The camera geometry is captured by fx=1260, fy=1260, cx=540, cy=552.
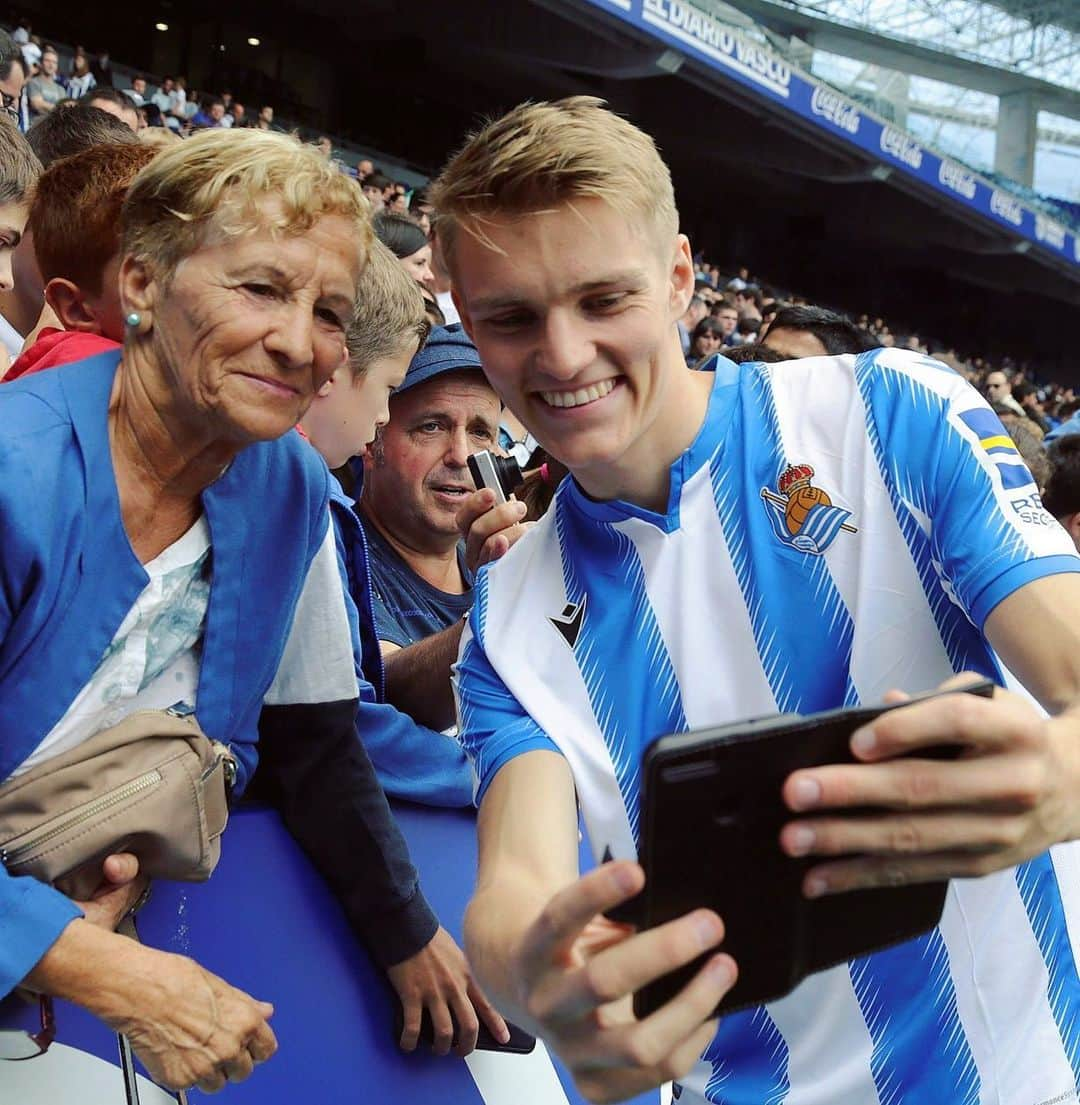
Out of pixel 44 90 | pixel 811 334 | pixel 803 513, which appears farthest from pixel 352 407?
pixel 44 90

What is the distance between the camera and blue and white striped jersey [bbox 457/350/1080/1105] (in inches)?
60.3

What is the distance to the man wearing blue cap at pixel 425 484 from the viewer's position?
3.10m

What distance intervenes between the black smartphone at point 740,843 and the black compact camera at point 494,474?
153 cm

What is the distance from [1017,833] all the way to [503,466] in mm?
1819

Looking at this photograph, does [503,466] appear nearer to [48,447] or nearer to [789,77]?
[48,447]

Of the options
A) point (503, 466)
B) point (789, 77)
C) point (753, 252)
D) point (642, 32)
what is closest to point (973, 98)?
point (753, 252)

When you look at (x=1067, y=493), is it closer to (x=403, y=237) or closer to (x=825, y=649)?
(x=403, y=237)

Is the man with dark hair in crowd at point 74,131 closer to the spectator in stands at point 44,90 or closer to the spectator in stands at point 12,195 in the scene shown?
the spectator in stands at point 12,195

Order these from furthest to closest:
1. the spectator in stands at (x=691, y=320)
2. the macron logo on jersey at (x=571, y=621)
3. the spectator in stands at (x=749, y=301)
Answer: the spectator in stands at (x=749, y=301), the spectator in stands at (x=691, y=320), the macron logo on jersey at (x=571, y=621)

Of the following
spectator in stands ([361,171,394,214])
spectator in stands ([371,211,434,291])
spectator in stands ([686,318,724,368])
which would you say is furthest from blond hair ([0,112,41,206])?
spectator in stands ([361,171,394,214])

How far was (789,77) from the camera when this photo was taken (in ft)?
80.6

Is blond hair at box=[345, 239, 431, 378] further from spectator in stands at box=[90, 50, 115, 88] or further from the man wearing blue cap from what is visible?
spectator in stands at box=[90, 50, 115, 88]

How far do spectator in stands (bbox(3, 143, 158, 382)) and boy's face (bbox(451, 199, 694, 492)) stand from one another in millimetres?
823

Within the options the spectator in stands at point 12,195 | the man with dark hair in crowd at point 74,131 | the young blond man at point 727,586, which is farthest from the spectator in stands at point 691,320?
the young blond man at point 727,586
